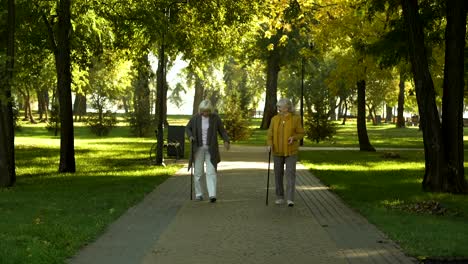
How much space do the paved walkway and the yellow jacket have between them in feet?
3.05

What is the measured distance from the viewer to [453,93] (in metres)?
13.3

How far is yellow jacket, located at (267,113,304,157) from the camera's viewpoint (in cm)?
1143

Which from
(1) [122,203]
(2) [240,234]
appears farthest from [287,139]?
(2) [240,234]

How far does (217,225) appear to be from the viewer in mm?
9258

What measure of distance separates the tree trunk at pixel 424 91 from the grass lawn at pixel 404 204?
0.76 metres

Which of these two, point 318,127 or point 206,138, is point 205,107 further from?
point 318,127

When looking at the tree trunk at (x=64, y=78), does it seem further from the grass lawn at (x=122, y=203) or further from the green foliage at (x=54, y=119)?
the green foliage at (x=54, y=119)

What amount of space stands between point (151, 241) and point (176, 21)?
49.1 ft

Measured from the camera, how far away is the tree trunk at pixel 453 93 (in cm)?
1325

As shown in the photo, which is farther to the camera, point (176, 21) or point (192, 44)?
point (192, 44)

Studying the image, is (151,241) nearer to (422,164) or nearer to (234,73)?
(422,164)

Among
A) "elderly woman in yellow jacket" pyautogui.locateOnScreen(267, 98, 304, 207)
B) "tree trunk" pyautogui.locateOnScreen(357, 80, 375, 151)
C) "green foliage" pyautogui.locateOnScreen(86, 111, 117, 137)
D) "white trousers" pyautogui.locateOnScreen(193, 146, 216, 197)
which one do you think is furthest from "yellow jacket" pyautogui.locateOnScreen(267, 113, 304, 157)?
"green foliage" pyautogui.locateOnScreen(86, 111, 117, 137)

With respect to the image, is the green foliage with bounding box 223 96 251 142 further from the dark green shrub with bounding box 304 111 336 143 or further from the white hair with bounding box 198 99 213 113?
the white hair with bounding box 198 99 213 113

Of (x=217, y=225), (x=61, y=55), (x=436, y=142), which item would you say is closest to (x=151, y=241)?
(x=217, y=225)
